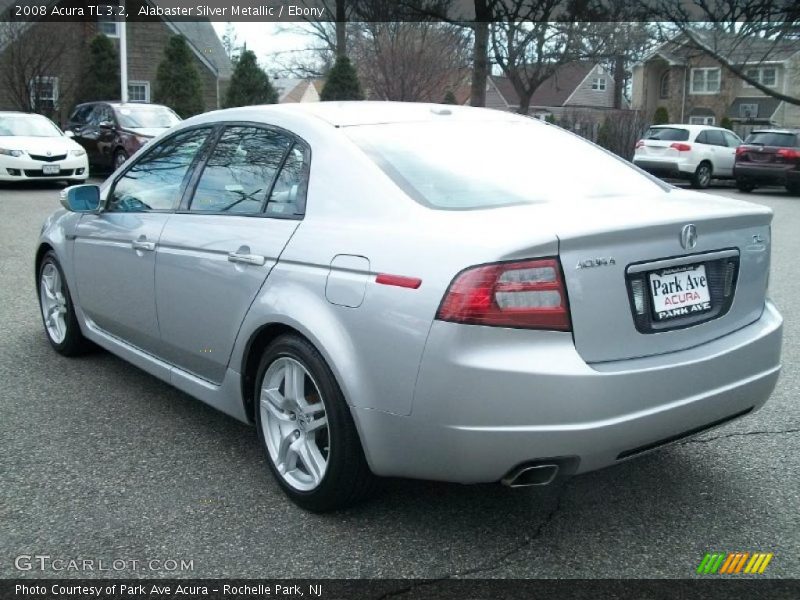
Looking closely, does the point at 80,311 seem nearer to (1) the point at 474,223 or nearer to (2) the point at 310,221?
(2) the point at 310,221

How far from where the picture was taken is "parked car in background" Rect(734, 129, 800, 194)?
2098 centimetres

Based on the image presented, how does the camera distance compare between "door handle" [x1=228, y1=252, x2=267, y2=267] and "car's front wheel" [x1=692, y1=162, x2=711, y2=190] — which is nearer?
"door handle" [x1=228, y1=252, x2=267, y2=267]

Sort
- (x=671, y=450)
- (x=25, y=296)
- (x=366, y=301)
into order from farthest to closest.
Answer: (x=25, y=296)
(x=671, y=450)
(x=366, y=301)

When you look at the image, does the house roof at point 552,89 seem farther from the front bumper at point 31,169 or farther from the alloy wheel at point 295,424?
the alloy wheel at point 295,424

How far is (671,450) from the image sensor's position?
407 centimetres

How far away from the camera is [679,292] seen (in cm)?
314

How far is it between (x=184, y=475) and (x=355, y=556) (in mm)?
1030

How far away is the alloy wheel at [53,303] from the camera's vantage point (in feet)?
18.0

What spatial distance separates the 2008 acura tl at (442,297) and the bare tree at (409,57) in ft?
90.1

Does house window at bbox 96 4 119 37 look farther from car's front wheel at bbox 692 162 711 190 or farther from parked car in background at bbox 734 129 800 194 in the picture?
parked car in background at bbox 734 129 800 194

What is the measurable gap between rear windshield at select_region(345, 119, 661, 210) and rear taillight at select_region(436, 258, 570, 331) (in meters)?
0.46

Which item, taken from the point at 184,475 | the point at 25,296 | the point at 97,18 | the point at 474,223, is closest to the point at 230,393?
the point at 184,475

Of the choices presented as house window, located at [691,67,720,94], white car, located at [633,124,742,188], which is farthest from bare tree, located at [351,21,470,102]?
house window, located at [691,67,720,94]

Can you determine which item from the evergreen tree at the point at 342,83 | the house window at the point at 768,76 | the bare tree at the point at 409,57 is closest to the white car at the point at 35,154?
the evergreen tree at the point at 342,83
